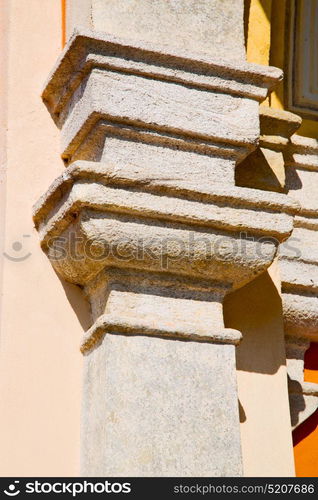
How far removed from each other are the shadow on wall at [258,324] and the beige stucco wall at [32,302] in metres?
0.42

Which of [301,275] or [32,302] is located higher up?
[301,275]

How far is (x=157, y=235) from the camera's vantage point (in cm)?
240

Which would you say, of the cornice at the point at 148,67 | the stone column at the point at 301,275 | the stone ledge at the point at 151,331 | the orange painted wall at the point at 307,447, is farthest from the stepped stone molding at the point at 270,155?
the orange painted wall at the point at 307,447

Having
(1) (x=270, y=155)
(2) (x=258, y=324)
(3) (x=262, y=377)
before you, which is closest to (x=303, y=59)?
(1) (x=270, y=155)

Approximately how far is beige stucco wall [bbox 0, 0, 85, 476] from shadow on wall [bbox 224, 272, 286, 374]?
0.42 meters

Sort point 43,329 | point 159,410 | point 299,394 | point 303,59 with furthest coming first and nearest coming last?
point 303,59
point 299,394
point 43,329
point 159,410

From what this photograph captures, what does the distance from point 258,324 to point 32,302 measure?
0.59 meters

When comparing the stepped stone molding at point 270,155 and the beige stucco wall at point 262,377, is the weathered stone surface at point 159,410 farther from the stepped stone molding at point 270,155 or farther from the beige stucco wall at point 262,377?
the stepped stone molding at point 270,155

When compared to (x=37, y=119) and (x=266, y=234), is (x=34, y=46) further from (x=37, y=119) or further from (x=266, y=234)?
(x=266, y=234)

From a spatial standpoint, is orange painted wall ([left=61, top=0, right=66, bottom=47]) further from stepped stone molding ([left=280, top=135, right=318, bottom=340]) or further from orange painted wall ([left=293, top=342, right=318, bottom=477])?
orange painted wall ([left=293, top=342, right=318, bottom=477])

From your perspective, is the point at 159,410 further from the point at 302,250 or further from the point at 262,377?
the point at 302,250

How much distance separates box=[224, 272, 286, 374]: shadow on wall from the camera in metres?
2.66

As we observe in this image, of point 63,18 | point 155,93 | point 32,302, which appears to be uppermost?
point 63,18

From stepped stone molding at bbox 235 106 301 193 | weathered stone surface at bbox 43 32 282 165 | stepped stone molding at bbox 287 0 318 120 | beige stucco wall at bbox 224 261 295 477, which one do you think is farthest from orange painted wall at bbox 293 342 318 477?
stepped stone molding at bbox 287 0 318 120
